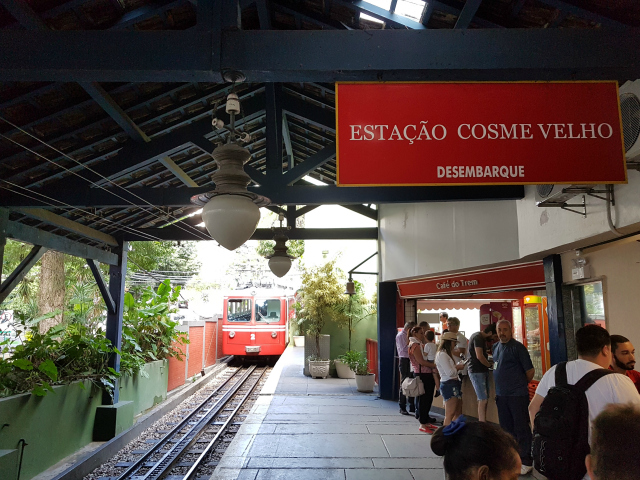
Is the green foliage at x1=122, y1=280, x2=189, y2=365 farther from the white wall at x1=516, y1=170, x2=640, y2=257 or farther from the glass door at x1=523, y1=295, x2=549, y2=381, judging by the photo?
the white wall at x1=516, y1=170, x2=640, y2=257

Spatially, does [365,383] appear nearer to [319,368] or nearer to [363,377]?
[363,377]

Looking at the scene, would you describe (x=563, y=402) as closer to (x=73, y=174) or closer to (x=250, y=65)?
(x=250, y=65)

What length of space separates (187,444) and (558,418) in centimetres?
721

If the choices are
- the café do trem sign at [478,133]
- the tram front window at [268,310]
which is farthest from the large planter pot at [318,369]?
the café do trem sign at [478,133]

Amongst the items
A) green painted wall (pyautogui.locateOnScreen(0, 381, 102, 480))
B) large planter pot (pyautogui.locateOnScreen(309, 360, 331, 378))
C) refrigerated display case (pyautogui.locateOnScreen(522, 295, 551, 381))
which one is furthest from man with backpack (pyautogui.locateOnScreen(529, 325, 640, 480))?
large planter pot (pyautogui.locateOnScreen(309, 360, 331, 378))

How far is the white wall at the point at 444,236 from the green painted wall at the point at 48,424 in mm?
6298

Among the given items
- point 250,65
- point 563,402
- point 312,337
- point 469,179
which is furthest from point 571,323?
point 312,337

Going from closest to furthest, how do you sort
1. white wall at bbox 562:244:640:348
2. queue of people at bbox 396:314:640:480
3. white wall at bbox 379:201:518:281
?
queue of people at bbox 396:314:640:480 → white wall at bbox 562:244:640:348 → white wall at bbox 379:201:518:281

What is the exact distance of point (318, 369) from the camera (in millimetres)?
13195

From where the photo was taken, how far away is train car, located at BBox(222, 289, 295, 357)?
1845 cm

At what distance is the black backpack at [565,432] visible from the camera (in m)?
2.53

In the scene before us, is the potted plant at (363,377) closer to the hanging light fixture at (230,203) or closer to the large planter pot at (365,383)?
the large planter pot at (365,383)

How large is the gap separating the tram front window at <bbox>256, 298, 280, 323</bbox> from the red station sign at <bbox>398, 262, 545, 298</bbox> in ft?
31.7

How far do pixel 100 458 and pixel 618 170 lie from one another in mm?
8080
